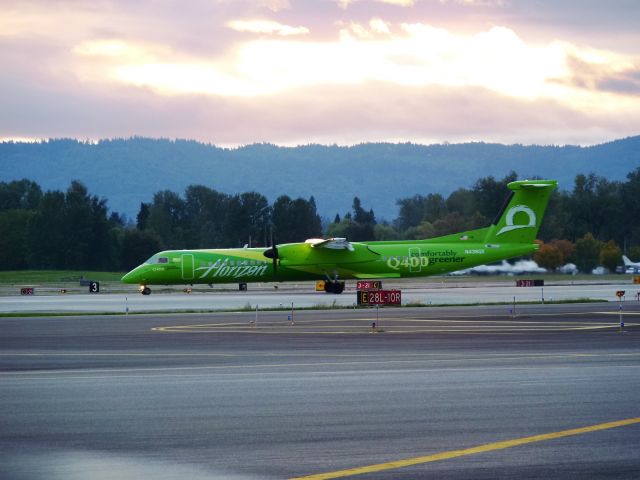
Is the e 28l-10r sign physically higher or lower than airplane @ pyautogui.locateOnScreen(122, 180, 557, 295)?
lower

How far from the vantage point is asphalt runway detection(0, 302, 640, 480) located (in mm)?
11406

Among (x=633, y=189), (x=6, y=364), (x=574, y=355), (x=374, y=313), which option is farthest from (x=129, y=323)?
(x=633, y=189)

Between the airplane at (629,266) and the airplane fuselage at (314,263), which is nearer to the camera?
the airplane fuselage at (314,263)

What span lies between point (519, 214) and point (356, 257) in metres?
10.9

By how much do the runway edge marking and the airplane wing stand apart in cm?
4598

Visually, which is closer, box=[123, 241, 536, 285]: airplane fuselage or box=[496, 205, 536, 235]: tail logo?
box=[123, 241, 536, 285]: airplane fuselage

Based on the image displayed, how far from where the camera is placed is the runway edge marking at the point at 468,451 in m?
10.9

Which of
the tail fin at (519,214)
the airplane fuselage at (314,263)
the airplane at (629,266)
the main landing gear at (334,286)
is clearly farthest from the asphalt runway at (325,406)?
the airplane at (629,266)

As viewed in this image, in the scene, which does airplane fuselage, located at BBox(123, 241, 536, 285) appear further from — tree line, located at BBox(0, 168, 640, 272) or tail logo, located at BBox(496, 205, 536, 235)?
tree line, located at BBox(0, 168, 640, 272)

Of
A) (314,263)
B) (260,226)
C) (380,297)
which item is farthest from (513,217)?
(260,226)

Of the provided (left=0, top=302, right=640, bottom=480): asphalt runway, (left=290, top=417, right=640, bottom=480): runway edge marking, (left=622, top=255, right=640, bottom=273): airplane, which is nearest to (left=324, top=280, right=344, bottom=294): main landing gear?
(left=0, top=302, right=640, bottom=480): asphalt runway

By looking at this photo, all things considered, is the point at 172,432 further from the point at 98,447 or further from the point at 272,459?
the point at 272,459

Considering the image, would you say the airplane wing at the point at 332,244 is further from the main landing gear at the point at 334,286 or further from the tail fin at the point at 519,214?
the tail fin at the point at 519,214

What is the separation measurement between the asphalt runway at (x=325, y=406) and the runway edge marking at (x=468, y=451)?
0.03 meters
